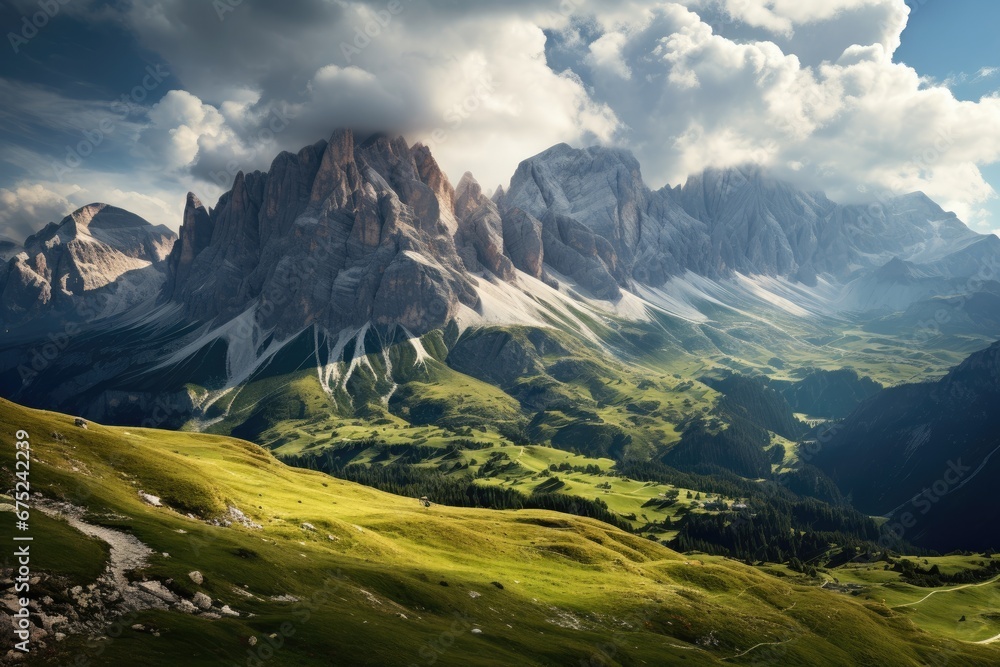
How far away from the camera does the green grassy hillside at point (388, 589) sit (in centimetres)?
4825

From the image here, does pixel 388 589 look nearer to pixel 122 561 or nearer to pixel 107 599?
pixel 122 561

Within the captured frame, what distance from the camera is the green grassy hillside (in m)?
48.2

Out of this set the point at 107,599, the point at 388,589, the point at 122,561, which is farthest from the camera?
the point at 388,589

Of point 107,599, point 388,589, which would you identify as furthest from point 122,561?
point 388,589

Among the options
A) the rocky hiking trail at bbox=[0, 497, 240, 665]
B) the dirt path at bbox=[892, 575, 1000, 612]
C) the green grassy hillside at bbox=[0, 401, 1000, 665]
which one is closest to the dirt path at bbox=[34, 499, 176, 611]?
the rocky hiking trail at bbox=[0, 497, 240, 665]

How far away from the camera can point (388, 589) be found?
224 ft

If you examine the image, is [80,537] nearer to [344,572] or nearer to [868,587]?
[344,572]

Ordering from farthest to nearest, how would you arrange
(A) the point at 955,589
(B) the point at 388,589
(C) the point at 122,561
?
(A) the point at 955,589, (B) the point at 388,589, (C) the point at 122,561

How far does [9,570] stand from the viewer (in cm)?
4112

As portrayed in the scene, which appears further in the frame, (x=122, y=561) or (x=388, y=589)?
(x=388, y=589)

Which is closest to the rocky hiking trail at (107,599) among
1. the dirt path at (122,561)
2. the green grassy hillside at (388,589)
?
the dirt path at (122,561)

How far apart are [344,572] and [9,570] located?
32.3 meters

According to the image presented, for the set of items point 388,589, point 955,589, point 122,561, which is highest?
point 122,561

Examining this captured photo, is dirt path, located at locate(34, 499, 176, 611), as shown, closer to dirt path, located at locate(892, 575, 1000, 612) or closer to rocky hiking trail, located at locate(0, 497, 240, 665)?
rocky hiking trail, located at locate(0, 497, 240, 665)
